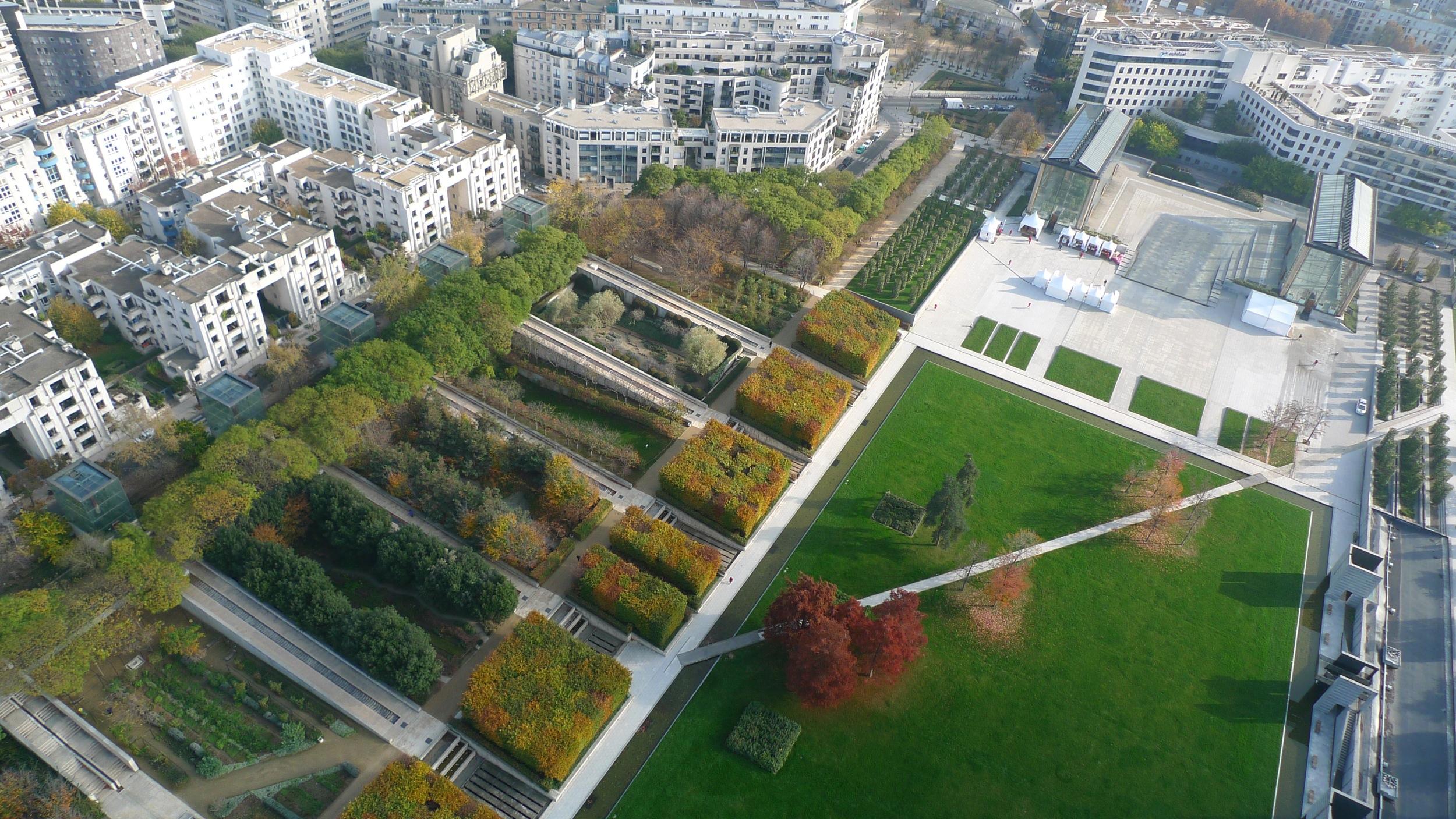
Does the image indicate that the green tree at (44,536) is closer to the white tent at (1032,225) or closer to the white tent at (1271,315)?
the white tent at (1032,225)

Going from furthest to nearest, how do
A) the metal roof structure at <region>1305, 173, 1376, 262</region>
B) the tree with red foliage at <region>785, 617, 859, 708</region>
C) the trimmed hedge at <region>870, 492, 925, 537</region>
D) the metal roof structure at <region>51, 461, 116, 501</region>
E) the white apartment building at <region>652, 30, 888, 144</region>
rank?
1. the white apartment building at <region>652, 30, 888, 144</region>
2. the metal roof structure at <region>1305, 173, 1376, 262</region>
3. the trimmed hedge at <region>870, 492, 925, 537</region>
4. the metal roof structure at <region>51, 461, 116, 501</region>
5. the tree with red foliage at <region>785, 617, 859, 708</region>

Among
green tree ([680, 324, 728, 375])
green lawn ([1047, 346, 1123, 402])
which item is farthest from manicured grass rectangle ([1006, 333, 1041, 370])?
green tree ([680, 324, 728, 375])

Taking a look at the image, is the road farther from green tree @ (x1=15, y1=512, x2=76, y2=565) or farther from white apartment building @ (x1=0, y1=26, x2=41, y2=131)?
white apartment building @ (x1=0, y1=26, x2=41, y2=131)

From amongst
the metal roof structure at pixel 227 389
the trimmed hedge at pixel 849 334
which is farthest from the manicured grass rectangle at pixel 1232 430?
the metal roof structure at pixel 227 389

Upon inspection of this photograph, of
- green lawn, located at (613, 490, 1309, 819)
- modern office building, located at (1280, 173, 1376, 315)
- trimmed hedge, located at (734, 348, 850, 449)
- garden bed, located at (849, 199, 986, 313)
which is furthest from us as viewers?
garden bed, located at (849, 199, 986, 313)

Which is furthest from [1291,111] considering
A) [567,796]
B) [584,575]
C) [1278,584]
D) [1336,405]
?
[567,796]

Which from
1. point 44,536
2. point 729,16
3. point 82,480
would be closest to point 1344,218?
point 729,16

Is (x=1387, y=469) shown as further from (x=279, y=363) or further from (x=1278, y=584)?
(x=279, y=363)
